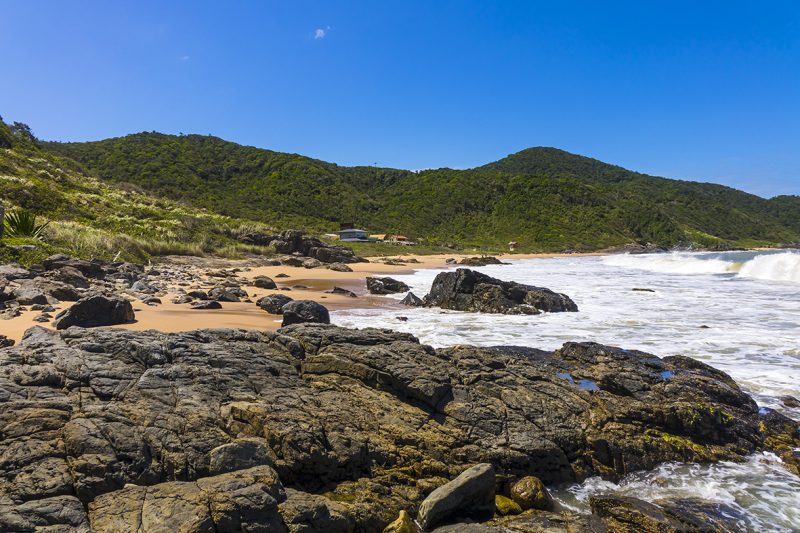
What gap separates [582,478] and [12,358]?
321 inches

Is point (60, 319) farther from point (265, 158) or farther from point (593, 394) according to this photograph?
point (265, 158)

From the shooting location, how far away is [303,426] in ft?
18.6

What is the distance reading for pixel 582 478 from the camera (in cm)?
621

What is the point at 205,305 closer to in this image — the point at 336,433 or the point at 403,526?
the point at 336,433

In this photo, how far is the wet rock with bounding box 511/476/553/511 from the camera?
18.1ft

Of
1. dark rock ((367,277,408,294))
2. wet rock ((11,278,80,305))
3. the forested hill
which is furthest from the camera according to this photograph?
the forested hill

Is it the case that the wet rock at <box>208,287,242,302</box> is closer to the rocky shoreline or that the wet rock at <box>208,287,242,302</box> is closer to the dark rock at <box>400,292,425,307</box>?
the dark rock at <box>400,292,425,307</box>

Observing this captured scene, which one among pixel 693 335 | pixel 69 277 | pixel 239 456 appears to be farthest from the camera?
pixel 69 277

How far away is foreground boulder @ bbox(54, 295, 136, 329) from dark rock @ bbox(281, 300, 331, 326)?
4.27 meters

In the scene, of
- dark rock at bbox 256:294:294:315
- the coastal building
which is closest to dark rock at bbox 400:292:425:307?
dark rock at bbox 256:294:294:315

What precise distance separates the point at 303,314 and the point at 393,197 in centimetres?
10297

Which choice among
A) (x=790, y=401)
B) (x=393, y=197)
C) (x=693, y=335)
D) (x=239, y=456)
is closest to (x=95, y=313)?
(x=239, y=456)

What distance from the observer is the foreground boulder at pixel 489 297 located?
17.9 m

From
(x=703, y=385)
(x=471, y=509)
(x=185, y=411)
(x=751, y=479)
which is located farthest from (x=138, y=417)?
(x=703, y=385)
